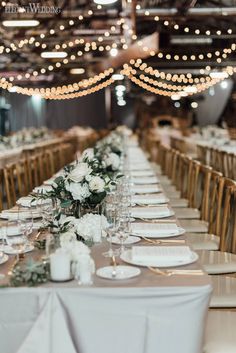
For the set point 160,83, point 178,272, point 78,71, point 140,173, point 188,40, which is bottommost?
point 178,272

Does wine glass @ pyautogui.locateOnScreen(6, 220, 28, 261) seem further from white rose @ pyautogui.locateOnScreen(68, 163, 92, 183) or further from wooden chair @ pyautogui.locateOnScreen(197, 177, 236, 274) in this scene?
wooden chair @ pyautogui.locateOnScreen(197, 177, 236, 274)

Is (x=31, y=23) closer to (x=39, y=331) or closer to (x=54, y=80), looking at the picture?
(x=39, y=331)

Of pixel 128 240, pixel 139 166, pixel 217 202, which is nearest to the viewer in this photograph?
pixel 128 240

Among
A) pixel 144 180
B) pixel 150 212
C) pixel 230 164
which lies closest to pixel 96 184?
pixel 150 212

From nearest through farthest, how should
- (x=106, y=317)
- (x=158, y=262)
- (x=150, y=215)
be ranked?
(x=106, y=317) < (x=158, y=262) < (x=150, y=215)

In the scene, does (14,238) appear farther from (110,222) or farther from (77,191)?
(77,191)

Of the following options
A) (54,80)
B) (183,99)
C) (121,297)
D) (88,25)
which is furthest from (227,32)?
(183,99)

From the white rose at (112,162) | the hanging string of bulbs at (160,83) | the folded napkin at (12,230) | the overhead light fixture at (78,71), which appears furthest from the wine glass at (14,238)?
the overhead light fixture at (78,71)

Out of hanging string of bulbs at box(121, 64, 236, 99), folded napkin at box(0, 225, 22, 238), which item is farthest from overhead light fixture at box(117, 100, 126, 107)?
folded napkin at box(0, 225, 22, 238)

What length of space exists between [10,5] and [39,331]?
5.28 metres

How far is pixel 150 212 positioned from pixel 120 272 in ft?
4.38

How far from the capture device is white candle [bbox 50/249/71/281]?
223 cm

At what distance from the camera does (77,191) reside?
118 inches

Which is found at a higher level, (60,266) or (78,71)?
(78,71)
